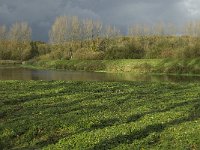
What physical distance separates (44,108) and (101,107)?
4394 millimetres

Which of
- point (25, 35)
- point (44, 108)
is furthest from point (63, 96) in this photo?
point (25, 35)

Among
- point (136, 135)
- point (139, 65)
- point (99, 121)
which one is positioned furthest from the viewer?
point (139, 65)

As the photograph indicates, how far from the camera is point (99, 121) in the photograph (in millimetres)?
24453

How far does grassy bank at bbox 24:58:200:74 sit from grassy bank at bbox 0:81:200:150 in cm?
5275

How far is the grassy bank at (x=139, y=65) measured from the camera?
8774 centimetres

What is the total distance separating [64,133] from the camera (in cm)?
2273

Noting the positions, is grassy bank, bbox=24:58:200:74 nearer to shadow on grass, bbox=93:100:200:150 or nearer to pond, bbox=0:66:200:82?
pond, bbox=0:66:200:82

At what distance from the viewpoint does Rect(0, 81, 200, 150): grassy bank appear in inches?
791

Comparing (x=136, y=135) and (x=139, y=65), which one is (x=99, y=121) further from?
(x=139, y=65)

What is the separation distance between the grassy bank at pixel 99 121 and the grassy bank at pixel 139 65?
173 feet

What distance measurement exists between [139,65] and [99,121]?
242 feet

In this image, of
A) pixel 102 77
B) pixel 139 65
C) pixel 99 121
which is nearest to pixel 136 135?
pixel 99 121

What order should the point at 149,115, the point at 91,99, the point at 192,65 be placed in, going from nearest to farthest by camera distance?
the point at 149,115 < the point at 91,99 < the point at 192,65

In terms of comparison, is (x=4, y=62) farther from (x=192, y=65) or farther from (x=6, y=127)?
(x=6, y=127)
